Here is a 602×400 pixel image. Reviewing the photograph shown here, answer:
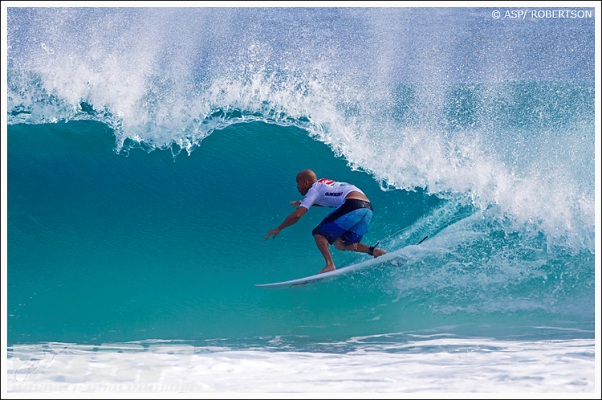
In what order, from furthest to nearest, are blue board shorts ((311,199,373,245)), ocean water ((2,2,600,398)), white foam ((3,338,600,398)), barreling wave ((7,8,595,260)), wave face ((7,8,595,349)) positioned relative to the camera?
barreling wave ((7,8,595,260)), wave face ((7,8,595,349)), blue board shorts ((311,199,373,245)), ocean water ((2,2,600,398)), white foam ((3,338,600,398))

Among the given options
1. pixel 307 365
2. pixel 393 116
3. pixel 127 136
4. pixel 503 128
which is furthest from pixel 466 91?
pixel 307 365

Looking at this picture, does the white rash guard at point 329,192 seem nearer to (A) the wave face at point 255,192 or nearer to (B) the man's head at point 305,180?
(B) the man's head at point 305,180

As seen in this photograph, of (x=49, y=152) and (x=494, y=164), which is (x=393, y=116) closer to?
(x=494, y=164)

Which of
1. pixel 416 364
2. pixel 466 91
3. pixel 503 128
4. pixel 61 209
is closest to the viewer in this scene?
pixel 416 364

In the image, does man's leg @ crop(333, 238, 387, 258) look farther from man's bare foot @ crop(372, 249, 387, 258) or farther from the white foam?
the white foam

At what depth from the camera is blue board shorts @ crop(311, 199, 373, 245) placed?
4695mm

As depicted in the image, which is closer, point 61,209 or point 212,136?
point 61,209

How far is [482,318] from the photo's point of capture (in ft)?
15.6

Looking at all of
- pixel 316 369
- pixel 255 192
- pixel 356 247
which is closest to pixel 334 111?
pixel 255 192

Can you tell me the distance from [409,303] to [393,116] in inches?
85.5

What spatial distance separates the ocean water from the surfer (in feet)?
1.02

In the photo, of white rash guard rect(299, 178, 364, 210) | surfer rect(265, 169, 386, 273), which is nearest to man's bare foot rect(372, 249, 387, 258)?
surfer rect(265, 169, 386, 273)

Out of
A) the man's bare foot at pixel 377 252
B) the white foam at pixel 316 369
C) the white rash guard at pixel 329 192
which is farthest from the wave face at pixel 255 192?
the white rash guard at pixel 329 192

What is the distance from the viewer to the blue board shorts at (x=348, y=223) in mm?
4695
